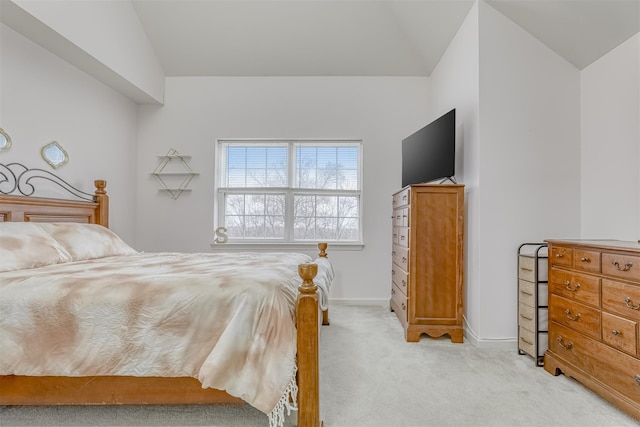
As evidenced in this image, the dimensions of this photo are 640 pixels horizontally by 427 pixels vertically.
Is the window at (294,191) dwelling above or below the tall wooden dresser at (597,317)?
above

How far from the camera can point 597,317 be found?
1847 millimetres

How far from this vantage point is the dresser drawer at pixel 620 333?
5.37ft

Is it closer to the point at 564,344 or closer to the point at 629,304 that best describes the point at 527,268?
the point at 564,344

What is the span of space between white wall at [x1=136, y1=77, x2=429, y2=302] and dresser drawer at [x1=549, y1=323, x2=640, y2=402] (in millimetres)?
2065

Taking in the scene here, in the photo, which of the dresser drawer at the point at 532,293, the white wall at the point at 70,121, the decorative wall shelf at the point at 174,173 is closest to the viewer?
the dresser drawer at the point at 532,293

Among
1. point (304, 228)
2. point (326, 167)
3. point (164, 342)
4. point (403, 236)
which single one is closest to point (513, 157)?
point (403, 236)

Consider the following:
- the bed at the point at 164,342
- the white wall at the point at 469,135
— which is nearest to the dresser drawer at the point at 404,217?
the white wall at the point at 469,135

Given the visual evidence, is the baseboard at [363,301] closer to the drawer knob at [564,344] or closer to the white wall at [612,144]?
the drawer knob at [564,344]

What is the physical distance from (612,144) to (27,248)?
415 cm

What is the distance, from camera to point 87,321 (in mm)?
A: 1472

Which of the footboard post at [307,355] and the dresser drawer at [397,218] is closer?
the footboard post at [307,355]

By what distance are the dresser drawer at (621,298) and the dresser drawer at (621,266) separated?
0.14 ft

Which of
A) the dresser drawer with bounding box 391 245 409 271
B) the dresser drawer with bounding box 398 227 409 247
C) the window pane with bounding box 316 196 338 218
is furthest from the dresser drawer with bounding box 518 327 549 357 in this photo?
the window pane with bounding box 316 196 338 218

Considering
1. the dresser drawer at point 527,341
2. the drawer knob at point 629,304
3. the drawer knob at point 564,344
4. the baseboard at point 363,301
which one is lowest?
the baseboard at point 363,301
